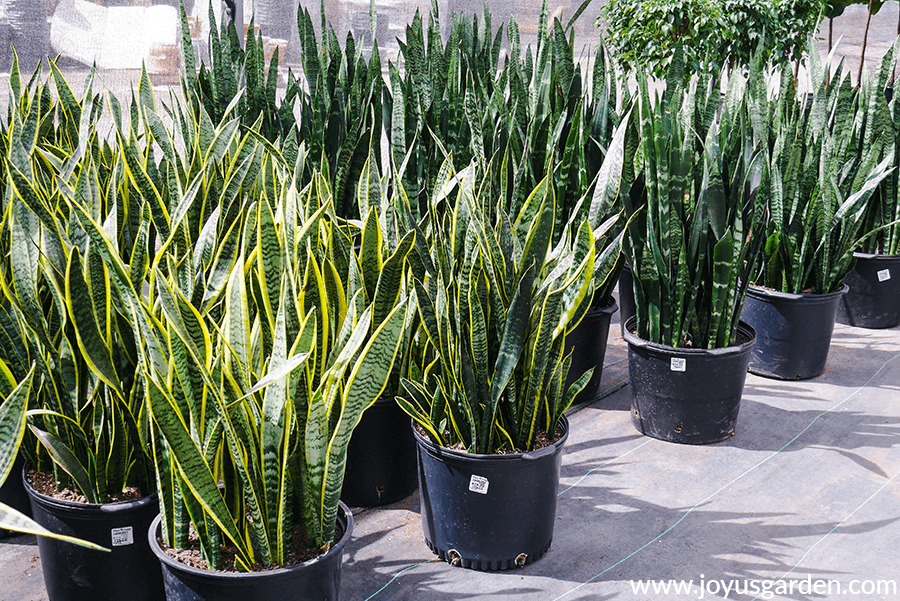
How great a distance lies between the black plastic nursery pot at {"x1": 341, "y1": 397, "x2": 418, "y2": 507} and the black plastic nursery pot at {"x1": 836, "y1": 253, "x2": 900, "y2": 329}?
1.72 m

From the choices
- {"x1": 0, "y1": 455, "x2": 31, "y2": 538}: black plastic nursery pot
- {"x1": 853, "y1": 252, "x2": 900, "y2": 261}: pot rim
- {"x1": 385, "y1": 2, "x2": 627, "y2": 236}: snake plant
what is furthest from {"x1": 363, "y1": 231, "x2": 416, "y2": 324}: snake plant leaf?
{"x1": 853, "y1": 252, "x2": 900, "y2": 261}: pot rim

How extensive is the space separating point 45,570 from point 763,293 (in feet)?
5.80

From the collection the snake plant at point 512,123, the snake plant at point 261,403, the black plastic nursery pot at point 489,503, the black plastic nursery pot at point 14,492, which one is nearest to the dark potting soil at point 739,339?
the snake plant at point 512,123

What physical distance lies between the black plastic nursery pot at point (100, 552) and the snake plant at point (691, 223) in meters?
1.06

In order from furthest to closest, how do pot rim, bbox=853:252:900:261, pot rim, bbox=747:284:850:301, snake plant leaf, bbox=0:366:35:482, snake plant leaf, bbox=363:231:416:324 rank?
pot rim, bbox=853:252:900:261
pot rim, bbox=747:284:850:301
snake plant leaf, bbox=363:231:416:324
snake plant leaf, bbox=0:366:35:482

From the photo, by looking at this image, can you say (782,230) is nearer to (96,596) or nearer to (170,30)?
(96,596)

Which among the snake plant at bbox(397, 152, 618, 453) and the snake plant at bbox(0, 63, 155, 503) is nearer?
the snake plant at bbox(0, 63, 155, 503)

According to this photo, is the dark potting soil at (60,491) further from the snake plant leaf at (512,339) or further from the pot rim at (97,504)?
the snake plant leaf at (512,339)

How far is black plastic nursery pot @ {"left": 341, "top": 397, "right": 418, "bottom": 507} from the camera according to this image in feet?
4.75

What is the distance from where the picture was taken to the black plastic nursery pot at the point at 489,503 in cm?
124

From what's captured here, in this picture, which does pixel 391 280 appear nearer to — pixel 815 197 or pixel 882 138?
pixel 815 197

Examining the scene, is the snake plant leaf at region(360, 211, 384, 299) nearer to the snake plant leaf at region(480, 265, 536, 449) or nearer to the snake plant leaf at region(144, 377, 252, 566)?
the snake plant leaf at region(480, 265, 536, 449)

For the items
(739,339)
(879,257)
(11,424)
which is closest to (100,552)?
(11,424)

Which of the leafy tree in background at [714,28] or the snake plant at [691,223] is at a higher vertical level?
the leafy tree in background at [714,28]
